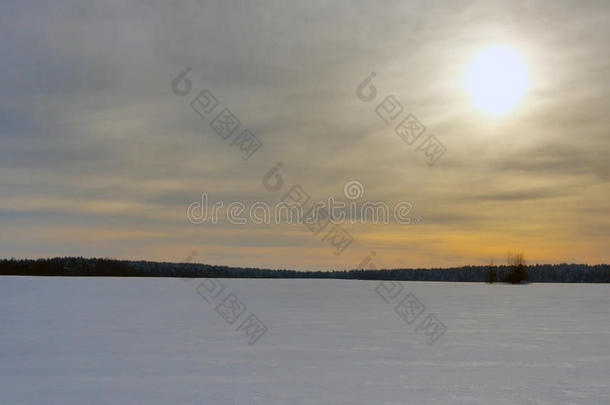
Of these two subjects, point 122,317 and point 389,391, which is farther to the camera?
point 122,317

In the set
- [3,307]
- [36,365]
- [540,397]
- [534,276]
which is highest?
[534,276]

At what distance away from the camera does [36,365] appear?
14.3m

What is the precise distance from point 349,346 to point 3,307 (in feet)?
72.7

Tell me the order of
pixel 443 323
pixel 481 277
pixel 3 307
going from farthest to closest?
pixel 481 277 → pixel 3 307 → pixel 443 323

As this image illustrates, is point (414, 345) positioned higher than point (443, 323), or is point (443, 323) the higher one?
point (443, 323)

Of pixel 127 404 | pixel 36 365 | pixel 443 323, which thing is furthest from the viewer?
pixel 443 323

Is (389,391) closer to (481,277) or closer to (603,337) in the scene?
(603,337)

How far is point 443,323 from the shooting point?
24797 mm

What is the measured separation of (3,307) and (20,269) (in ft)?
367

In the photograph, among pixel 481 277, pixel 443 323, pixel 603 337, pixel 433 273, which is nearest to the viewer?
pixel 603 337

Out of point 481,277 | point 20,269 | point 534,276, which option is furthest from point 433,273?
point 20,269

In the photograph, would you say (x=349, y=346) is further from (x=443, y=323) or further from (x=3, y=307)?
(x=3, y=307)

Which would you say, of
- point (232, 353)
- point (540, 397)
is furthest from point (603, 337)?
point (232, 353)

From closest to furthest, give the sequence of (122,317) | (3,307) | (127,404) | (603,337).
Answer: (127,404), (603,337), (122,317), (3,307)
